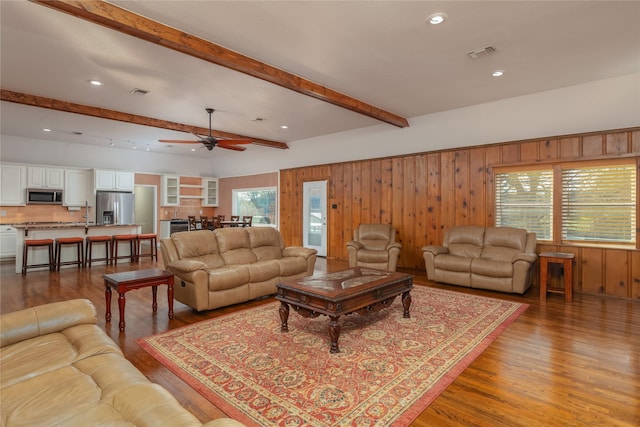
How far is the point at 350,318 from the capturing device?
3684 millimetres

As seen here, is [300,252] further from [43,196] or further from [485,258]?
[43,196]

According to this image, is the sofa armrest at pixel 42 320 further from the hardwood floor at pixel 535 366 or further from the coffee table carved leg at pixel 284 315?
the coffee table carved leg at pixel 284 315

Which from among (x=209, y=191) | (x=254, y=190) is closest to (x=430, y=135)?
(x=254, y=190)

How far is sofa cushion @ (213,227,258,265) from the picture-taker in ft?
15.3

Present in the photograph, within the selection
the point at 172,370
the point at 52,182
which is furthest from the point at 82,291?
the point at 52,182

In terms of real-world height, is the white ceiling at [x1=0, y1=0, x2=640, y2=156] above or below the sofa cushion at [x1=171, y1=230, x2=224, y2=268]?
above

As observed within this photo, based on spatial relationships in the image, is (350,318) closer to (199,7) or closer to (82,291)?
(199,7)

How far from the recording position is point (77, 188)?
862cm

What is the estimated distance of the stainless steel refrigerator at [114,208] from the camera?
8.84m

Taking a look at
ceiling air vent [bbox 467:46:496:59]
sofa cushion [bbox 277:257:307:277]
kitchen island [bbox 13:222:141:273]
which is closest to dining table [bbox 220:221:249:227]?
kitchen island [bbox 13:222:141:273]

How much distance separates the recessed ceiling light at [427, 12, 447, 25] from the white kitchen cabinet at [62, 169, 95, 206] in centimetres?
921

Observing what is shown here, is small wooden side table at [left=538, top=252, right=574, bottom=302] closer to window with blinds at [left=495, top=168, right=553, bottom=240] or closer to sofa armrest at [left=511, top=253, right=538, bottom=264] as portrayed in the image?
sofa armrest at [left=511, top=253, right=538, bottom=264]

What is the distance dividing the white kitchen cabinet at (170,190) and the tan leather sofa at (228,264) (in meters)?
6.49

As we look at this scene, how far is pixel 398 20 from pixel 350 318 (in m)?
3.08
